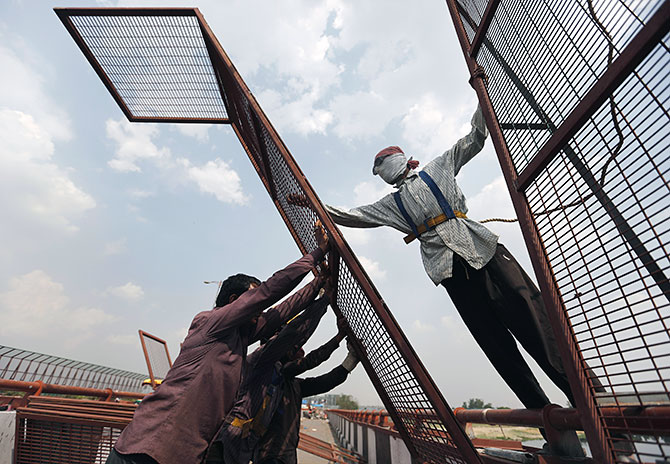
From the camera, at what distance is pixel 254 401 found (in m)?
2.54

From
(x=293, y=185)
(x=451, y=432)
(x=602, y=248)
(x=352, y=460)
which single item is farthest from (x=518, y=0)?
(x=352, y=460)

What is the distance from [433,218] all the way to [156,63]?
8.67ft

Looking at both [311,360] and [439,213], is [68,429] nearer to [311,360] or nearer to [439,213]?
[311,360]

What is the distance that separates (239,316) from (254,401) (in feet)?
3.31

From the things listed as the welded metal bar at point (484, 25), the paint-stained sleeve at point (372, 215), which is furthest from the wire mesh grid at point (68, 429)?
the welded metal bar at point (484, 25)

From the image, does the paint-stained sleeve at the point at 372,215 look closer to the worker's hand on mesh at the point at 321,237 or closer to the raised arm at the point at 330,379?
the worker's hand on mesh at the point at 321,237

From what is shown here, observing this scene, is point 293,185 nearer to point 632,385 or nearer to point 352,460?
point 632,385

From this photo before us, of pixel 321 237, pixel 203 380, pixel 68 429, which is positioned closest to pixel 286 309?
pixel 321 237

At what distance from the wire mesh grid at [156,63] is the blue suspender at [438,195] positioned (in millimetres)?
1984

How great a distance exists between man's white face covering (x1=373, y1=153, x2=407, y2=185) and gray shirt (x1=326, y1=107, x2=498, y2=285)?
7 cm

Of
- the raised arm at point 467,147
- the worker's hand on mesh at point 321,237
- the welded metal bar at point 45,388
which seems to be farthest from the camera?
the welded metal bar at point 45,388

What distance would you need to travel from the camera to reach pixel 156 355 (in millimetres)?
8141

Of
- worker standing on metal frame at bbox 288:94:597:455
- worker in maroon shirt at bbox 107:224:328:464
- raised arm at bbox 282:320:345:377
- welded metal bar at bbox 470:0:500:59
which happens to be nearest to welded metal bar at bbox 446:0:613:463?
welded metal bar at bbox 470:0:500:59

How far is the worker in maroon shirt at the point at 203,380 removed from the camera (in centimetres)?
156
